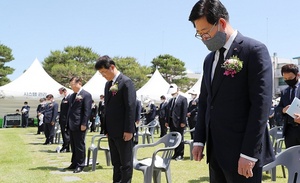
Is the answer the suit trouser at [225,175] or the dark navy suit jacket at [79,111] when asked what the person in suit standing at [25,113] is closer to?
the dark navy suit jacket at [79,111]

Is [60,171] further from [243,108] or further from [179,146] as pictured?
[243,108]

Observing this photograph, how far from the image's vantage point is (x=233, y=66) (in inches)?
96.7

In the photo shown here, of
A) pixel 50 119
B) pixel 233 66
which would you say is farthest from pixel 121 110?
pixel 50 119

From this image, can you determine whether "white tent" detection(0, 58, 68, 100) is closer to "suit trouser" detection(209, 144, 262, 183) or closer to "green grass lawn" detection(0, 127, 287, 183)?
"green grass lawn" detection(0, 127, 287, 183)

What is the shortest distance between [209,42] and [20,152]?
31.4ft

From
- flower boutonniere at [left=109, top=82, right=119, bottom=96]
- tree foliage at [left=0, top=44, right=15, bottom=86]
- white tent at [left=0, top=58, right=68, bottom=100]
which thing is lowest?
flower boutonniere at [left=109, top=82, right=119, bottom=96]

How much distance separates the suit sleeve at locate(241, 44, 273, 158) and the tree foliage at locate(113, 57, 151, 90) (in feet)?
145

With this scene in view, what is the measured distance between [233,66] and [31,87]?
825 inches

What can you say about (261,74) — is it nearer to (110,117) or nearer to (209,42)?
(209,42)

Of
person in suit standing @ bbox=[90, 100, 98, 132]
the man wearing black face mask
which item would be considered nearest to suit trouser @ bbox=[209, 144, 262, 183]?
the man wearing black face mask

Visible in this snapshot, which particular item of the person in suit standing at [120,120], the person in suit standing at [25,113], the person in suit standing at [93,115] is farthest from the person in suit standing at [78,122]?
the person in suit standing at [25,113]

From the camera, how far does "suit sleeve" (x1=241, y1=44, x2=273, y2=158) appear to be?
234 cm

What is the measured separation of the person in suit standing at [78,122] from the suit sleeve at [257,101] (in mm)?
5324

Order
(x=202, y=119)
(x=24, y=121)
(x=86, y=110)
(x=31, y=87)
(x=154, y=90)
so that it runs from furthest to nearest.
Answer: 1. (x=154, y=90)
2. (x=24, y=121)
3. (x=31, y=87)
4. (x=86, y=110)
5. (x=202, y=119)
